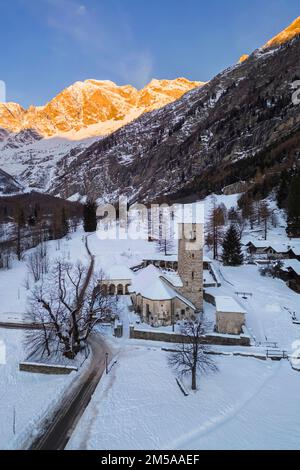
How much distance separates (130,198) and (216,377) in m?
176

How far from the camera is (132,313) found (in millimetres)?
38281

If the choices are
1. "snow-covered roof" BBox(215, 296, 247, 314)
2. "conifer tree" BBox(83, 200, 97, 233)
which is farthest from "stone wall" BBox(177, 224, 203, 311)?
"conifer tree" BBox(83, 200, 97, 233)

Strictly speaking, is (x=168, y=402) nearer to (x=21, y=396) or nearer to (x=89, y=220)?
(x=21, y=396)

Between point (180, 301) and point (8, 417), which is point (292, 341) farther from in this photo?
point (8, 417)

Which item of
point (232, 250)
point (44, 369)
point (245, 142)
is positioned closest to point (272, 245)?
point (232, 250)

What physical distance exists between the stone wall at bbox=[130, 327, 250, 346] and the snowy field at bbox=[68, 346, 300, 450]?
2.86m

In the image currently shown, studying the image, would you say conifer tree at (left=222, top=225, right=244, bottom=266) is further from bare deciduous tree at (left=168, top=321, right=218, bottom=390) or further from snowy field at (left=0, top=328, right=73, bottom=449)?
snowy field at (left=0, top=328, right=73, bottom=449)

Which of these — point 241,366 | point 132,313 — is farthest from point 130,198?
point 241,366

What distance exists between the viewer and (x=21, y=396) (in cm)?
2294

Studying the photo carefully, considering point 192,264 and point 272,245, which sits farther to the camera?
point 272,245

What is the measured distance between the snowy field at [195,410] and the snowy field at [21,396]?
304 cm

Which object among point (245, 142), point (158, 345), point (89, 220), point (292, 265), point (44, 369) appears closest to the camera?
point (44, 369)

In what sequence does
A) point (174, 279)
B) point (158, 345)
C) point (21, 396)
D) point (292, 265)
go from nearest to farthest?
point (21, 396) → point (158, 345) → point (174, 279) → point (292, 265)

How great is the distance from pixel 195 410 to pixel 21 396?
12.7m
